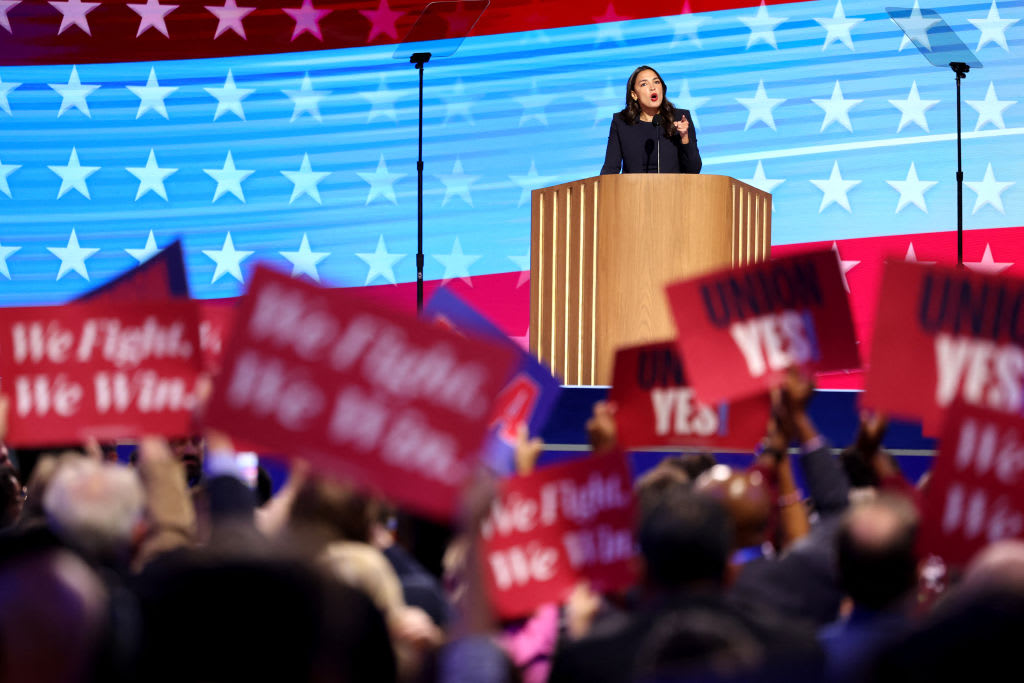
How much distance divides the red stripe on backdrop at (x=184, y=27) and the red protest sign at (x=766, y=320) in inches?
253

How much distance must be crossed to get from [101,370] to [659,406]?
1.30 meters

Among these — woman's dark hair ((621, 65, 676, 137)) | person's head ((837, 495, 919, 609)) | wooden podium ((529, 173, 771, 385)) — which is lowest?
person's head ((837, 495, 919, 609))

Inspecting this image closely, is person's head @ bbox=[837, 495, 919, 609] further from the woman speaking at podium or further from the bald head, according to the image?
the woman speaking at podium

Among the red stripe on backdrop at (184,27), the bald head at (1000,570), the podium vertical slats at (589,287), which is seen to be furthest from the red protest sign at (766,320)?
the red stripe on backdrop at (184,27)

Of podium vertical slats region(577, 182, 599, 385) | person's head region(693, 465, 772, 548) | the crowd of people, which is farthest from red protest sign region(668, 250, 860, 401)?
A: podium vertical slats region(577, 182, 599, 385)

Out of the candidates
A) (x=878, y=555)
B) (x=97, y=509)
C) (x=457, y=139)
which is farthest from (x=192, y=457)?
(x=457, y=139)

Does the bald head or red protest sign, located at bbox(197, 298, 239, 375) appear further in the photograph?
red protest sign, located at bbox(197, 298, 239, 375)

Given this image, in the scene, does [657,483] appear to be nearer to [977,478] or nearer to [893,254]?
[977,478]

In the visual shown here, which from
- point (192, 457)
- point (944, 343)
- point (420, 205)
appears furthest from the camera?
point (420, 205)

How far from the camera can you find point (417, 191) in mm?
8695

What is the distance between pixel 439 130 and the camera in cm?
869

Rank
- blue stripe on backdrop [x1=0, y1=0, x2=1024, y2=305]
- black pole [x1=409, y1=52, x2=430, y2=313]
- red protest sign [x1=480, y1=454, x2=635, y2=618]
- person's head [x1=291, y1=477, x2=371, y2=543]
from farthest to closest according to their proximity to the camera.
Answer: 1. black pole [x1=409, y1=52, x2=430, y2=313]
2. blue stripe on backdrop [x1=0, y1=0, x2=1024, y2=305]
3. red protest sign [x1=480, y1=454, x2=635, y2=618]
4. person's head [x1=291, y1=477, x2=371, y2=543]

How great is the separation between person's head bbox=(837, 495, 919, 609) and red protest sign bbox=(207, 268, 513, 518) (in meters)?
0.57

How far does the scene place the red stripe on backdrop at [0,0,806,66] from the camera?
29.6ft
